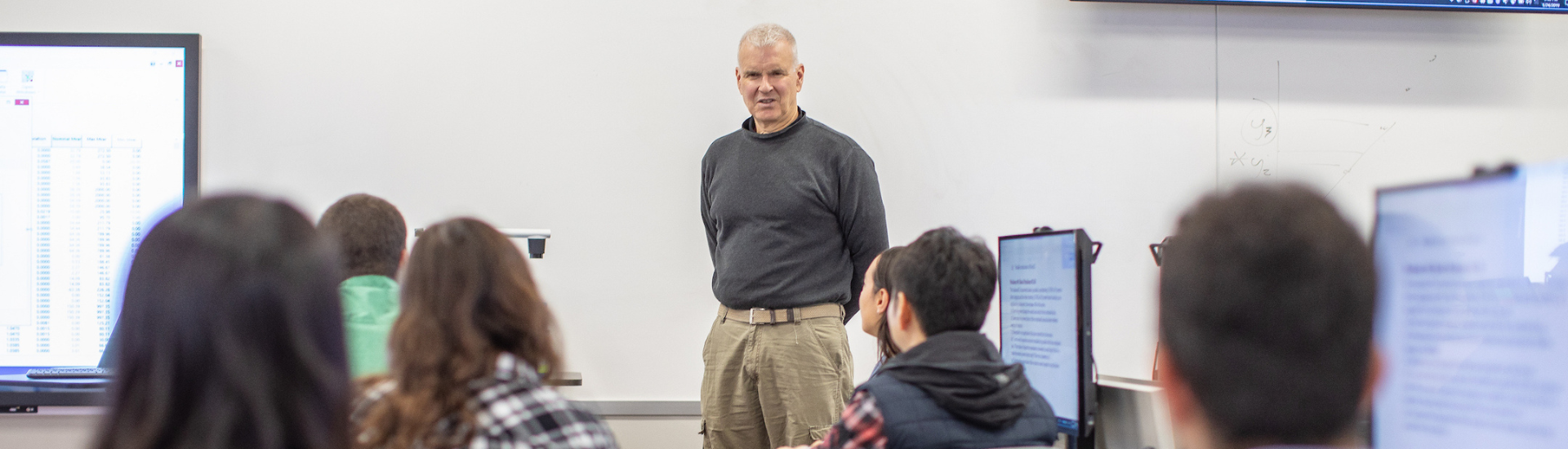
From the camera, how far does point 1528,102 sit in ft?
10.4

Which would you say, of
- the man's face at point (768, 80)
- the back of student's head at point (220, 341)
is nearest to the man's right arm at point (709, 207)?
the man's face at point (768, 80)

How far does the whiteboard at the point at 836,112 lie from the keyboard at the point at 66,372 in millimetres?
631

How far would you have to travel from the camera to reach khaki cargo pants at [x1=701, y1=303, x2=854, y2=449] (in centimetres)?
225

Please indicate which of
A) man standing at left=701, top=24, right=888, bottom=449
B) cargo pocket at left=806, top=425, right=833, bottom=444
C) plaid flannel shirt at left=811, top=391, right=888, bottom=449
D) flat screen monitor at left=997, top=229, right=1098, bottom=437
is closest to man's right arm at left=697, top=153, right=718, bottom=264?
man standing at left=701, top=24, right=888, bottom=449

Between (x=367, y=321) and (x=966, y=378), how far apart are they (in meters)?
0.88

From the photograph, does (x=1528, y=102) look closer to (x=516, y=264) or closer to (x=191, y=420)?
(x=516, y=264)

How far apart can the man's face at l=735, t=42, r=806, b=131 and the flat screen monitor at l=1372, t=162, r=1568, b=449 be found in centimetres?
157

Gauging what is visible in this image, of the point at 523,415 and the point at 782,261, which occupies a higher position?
the point at 782,261

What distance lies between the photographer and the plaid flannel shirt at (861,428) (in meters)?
1.39

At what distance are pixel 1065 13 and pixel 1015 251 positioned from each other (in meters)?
1.37

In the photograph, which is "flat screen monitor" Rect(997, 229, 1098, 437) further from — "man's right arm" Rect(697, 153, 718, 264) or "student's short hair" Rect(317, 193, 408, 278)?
"student's short hair" Rect(317, 193, 408, 278)

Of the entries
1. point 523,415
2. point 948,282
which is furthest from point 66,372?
point 948,282

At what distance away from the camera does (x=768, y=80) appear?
7.66 feet

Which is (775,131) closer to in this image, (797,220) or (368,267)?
(797,220)
